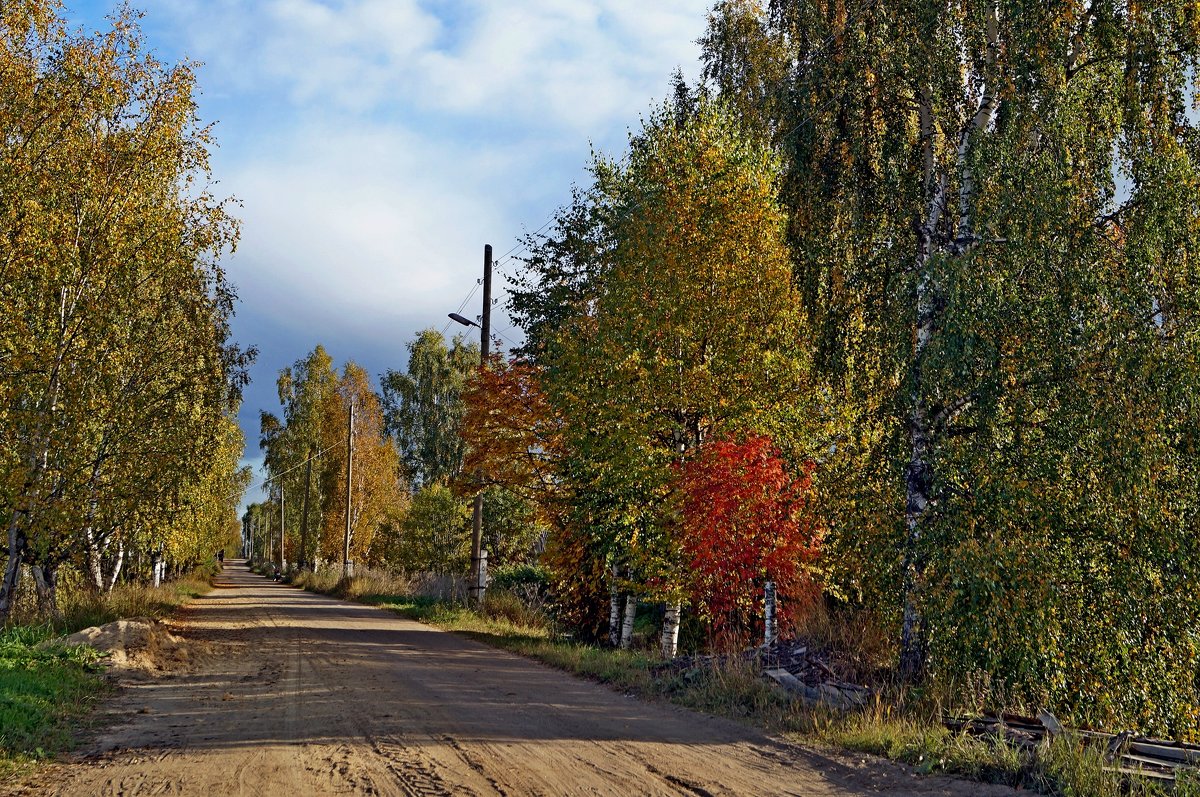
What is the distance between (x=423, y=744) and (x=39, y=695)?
14.9 feet

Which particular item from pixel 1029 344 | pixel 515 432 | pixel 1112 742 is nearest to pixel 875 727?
pixel 1112 742

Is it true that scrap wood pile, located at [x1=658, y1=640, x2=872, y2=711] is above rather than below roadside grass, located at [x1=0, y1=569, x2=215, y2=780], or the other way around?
above

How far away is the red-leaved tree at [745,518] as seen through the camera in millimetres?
12469

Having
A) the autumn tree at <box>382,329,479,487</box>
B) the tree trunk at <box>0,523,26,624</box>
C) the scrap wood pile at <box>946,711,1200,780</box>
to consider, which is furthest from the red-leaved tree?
the autumn tree at <box>382,329,479,487</box>

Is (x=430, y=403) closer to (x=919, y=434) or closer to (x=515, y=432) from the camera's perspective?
(x=515, y=432)

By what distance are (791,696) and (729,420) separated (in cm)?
534

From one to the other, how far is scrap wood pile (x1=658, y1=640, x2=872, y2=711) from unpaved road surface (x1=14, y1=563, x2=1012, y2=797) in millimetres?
1230

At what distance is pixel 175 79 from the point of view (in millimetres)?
15586

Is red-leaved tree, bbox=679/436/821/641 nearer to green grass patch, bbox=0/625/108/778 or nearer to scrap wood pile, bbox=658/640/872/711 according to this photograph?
scrap wood pile, bbox=658/640/872/711

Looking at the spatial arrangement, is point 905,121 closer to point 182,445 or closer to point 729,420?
point 729,420

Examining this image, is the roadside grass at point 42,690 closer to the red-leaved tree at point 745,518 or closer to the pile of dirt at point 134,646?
the pile of dirt at point 134,646

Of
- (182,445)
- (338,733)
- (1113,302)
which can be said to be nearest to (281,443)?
(182,445)

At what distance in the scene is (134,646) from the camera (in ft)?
41.9

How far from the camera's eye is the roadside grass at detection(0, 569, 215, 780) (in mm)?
6785
